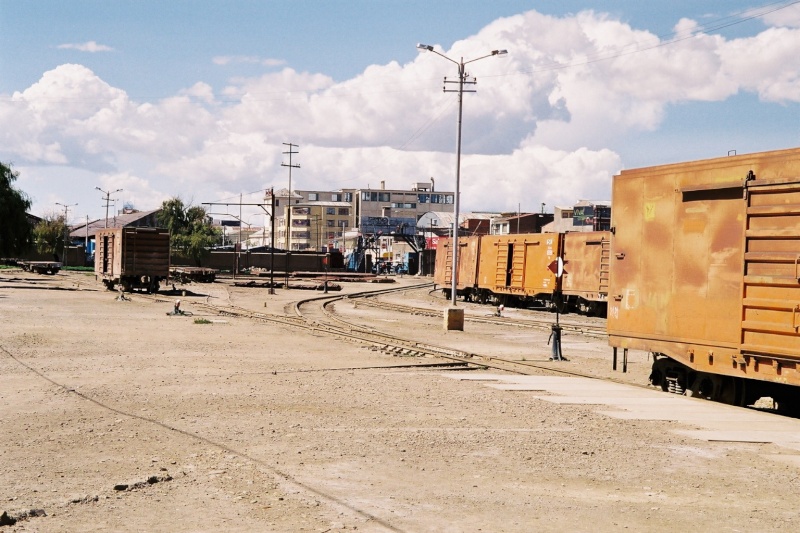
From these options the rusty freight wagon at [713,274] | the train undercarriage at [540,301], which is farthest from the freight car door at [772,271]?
the train undercarriage at [540,301]

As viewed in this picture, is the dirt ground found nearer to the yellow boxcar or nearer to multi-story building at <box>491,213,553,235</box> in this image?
the yellow boxcar

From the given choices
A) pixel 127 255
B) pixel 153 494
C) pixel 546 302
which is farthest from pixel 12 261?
pixel 153 494

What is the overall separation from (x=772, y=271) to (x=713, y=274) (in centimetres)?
118

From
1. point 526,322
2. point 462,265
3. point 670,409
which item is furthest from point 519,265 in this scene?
point 670,409

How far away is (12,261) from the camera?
103625mm

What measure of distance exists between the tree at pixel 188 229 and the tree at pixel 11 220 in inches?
1718

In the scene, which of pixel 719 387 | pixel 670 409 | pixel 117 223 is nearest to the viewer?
pixel 670 409

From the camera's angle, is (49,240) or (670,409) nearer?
(670,409)

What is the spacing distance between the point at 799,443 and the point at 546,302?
39083 mm

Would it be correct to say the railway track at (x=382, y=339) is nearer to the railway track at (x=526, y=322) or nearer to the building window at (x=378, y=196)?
the railway track at (x=526, y=322)

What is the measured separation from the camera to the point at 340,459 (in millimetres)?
10516

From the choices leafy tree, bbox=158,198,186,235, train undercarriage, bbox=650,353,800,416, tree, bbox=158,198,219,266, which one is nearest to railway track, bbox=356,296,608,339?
train undercarriage, bbox=650,353,800,416

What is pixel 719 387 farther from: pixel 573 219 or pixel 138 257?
pixel 573 219

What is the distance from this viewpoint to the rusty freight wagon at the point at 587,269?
131 feet
